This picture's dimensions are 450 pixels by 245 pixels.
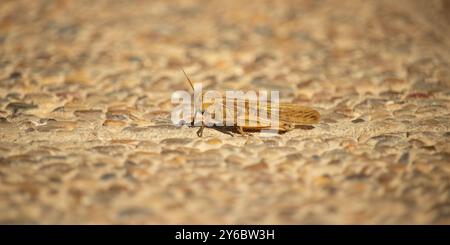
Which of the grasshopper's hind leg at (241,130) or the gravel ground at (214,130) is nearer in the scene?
the gravel ground at (214,130)

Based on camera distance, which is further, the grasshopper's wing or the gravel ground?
the grasshopper's wing

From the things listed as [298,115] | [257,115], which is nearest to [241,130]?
[257,115]

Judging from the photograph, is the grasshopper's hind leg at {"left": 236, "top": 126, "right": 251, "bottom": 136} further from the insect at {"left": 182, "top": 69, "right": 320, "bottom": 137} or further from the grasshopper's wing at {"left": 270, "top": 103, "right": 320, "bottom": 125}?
the grasshopper's wing at {"left": 270, "top": 103, "right": 320, "bottom": 125}

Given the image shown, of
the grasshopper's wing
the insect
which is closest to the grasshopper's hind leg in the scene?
the insect

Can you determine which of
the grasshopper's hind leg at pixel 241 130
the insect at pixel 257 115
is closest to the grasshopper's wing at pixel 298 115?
the insect at pixel 257 115

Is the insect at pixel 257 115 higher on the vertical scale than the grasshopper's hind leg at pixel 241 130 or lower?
higher

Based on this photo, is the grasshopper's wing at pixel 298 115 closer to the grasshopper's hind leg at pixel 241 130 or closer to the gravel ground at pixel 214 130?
the gravel ground at pixel 214 130

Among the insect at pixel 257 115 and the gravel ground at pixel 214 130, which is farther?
the insect at pixel 257 115
